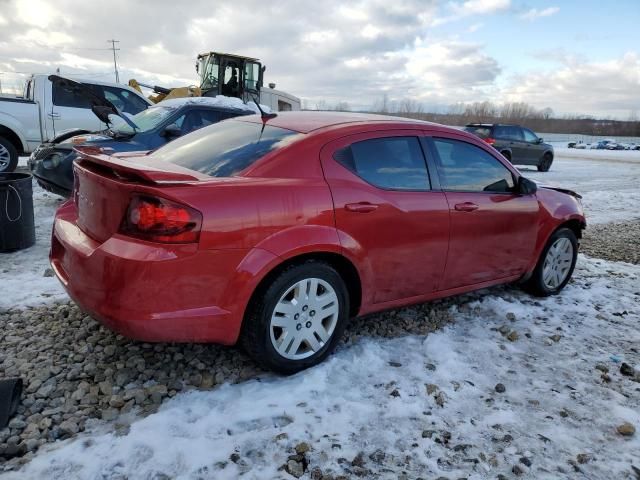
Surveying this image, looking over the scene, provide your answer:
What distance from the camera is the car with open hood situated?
6309mm

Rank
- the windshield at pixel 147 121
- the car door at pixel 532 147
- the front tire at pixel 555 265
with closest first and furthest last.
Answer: the front tire at pixel 555 265 < the windshield at pixel 147 121 < the car door at pixel 532 147

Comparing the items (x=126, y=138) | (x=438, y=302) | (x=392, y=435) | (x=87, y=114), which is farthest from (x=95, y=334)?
(x=87, y=114)

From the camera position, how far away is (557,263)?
15.5 ft

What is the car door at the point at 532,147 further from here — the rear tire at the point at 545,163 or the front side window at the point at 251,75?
the front side window at the point at 251,75

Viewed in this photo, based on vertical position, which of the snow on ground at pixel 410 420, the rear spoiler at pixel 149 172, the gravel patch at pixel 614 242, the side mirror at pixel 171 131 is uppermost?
the side mirror at pixel 171 131

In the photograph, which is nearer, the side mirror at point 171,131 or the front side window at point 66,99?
the side mirror at point 171,131

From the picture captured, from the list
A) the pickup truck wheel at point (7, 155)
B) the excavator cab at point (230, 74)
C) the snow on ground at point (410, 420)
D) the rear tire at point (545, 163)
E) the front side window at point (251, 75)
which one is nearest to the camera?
the snow on ground at point (410, 420)

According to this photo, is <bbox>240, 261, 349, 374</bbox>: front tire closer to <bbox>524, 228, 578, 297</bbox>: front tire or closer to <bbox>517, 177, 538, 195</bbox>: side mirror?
<bbox>517, 177, 538, 195</bbox>: side mirror

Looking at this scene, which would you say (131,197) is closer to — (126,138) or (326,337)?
(326,337)

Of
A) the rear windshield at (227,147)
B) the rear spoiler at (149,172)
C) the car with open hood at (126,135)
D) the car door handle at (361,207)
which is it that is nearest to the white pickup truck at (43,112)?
the car with open hood at (126,135)

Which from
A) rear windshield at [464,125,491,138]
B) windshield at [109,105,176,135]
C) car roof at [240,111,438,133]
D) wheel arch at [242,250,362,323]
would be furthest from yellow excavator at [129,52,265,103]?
wheel arch at [242,250,362,323]

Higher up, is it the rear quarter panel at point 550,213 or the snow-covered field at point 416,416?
the rear quarter panel at point 550,213

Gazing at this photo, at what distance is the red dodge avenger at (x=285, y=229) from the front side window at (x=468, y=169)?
0.01m

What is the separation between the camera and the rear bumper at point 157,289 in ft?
8.23
